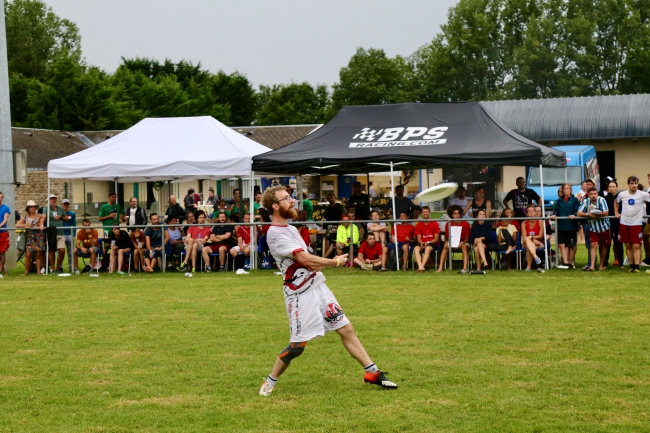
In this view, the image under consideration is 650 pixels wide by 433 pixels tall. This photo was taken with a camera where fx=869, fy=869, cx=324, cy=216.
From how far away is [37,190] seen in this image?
4288cm

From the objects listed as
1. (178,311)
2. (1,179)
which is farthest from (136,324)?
(1,179)

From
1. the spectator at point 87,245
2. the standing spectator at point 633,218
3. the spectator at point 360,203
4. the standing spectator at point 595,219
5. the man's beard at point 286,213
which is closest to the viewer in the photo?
the man's beard at point 286,213

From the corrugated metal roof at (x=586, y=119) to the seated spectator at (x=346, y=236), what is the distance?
919 inches

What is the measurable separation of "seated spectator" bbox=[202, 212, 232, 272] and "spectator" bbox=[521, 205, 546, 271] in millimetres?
5902

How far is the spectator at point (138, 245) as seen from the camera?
59.5 ft

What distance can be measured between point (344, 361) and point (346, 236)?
8.68 m

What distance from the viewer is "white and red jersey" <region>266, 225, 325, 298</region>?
7.19 meters

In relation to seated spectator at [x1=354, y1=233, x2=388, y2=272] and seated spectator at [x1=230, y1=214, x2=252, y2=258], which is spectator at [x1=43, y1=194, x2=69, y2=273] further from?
seated spectator at [x1=354, y1=233, x2=388, y2=272]

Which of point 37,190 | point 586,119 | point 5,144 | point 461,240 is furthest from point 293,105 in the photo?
point 461,240

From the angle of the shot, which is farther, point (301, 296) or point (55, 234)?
point (55, 234)

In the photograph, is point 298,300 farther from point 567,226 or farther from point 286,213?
point 567,226

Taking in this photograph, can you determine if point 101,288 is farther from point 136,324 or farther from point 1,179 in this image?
point 1,179

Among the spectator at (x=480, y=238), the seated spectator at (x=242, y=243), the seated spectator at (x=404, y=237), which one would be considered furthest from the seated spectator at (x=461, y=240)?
the seated spectator at (x=242, y=243)

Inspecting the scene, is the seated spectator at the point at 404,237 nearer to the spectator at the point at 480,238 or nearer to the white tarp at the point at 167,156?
the spectator at the point at 480,238
